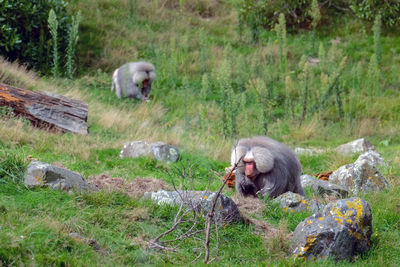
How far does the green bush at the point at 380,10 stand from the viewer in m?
19.1

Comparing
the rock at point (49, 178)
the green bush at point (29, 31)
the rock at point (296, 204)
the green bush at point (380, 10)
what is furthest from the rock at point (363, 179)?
the green bush at point (380, 10)

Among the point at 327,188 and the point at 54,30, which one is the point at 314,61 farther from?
the point at 327,188

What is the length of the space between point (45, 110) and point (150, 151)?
2.31 m

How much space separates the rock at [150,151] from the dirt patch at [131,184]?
6.65 feet

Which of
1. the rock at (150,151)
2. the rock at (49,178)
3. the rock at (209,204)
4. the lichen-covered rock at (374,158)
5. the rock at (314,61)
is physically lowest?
the rock at (314,61)

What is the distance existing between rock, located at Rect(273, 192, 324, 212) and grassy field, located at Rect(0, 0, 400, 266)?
0.14 meters

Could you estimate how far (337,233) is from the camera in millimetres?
5371

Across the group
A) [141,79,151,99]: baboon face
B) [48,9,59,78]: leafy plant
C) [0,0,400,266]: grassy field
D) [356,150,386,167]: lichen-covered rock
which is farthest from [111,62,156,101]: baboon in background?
[356,150,386,167]: lichen-covered rock

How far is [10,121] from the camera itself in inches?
384

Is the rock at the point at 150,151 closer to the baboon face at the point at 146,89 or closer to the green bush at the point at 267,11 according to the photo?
the baboon face at the point at 146,89

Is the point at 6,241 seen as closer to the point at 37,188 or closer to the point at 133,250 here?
the point at 133,250

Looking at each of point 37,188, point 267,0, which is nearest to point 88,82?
point 267,0

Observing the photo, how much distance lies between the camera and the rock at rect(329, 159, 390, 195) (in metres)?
7.96

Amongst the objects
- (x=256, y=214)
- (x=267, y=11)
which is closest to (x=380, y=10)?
(x=267, y=11)
